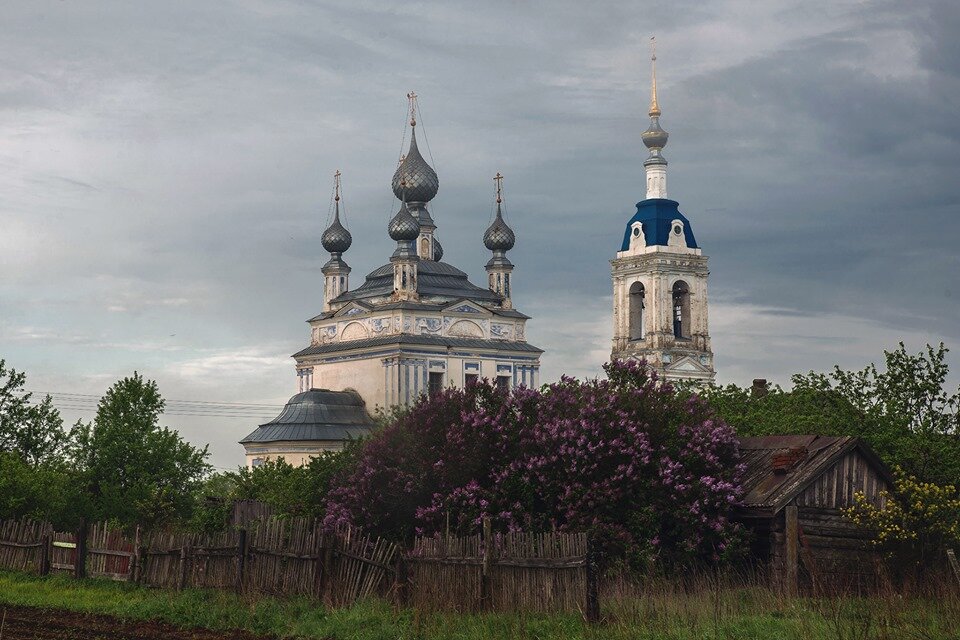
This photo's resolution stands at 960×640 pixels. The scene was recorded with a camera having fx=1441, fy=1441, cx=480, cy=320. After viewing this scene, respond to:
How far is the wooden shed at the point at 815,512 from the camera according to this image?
977 inches

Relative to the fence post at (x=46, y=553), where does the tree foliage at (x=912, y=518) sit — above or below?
above

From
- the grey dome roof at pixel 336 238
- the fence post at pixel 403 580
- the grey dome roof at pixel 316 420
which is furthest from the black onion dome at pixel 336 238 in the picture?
the fence post at pixel 403 580

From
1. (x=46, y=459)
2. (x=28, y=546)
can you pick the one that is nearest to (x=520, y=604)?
(x=28, y=546)

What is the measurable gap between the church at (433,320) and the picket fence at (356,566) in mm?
42847

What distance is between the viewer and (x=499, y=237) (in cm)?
8569

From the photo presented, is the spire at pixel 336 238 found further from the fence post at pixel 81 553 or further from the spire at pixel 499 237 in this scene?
the fence post at pixel 81 553

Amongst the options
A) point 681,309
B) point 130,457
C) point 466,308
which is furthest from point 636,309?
point 130,457

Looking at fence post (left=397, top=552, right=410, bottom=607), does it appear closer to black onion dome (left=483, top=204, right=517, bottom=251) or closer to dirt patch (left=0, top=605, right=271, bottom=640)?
dirt patch (left=0, top=605, right=271, bottom=640)

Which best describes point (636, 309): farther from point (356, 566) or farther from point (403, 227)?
point (356, 566)

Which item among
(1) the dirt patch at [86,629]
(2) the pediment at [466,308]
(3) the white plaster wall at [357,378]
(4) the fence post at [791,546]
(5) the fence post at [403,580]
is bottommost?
(1) the dirt patch at [86,629]

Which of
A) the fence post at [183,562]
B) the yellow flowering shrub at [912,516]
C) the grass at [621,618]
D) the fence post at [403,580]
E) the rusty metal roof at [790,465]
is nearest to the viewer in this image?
the grass at [621,618]

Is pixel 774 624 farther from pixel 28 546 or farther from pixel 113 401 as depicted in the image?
pixel 113 401

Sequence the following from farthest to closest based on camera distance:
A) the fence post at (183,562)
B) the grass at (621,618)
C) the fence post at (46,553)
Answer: the fence post at (46,553) → the fence post at (183,562) → the grass at (621,618)

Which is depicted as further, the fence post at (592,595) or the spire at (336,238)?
the spire at (336,238)
